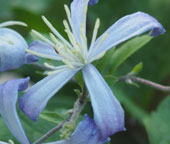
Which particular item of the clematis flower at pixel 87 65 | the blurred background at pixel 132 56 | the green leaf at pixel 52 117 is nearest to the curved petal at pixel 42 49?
the clematis flower at pixel 87 65

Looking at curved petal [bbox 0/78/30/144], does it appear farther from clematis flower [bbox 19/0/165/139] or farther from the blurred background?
the blurred background

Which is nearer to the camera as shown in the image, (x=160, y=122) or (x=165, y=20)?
(x=160, y=122)

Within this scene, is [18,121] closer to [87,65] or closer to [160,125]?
[87,65]

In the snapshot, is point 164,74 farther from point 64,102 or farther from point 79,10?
point 79,10

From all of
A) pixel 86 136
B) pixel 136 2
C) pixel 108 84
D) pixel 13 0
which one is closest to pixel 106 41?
pixel 108 84

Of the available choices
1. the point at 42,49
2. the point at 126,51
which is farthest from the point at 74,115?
the point at 126,51

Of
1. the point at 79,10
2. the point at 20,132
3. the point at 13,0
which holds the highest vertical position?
the point at 13,0

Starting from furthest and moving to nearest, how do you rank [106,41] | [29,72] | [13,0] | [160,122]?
1. [13,0]
2. [29,72]
3. [160,122]
4. [106,41]

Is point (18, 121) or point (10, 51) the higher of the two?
point (10, 51)
